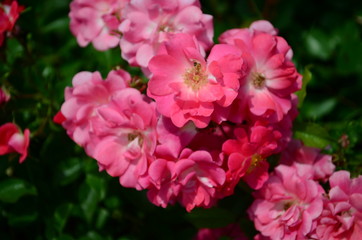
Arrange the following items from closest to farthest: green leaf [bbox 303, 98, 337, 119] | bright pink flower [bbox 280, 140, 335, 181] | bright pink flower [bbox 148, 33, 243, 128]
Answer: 1. bright pink flower [bbox 148, 33, 243, 128]
2. bright pink flower [bbox 280, 140, 335, 181]
3. green leaf [bbox 303, 98, 337, 119]

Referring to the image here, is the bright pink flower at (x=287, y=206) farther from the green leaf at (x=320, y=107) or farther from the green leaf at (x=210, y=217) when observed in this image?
the green leaf at (x=320, y=107)

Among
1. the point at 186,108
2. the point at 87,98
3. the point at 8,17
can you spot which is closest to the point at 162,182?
the point at 186,108

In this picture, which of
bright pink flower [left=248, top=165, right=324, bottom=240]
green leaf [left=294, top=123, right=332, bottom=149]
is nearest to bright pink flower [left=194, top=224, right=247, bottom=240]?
bright pink flower [left=248, top=165, right=324, bottom=240]

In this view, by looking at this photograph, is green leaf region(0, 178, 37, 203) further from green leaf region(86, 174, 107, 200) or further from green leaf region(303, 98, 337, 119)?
green leaf region(303, 98, 337, 119)

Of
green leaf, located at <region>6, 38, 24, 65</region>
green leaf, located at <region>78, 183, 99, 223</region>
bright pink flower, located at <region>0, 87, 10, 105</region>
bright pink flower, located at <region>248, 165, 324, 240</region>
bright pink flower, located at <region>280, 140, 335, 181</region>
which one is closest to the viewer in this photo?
bright pink flower, located at <region>248, 165, 324, 240</region>

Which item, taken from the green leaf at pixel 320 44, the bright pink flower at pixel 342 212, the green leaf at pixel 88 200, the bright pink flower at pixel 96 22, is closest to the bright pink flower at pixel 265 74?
the bright pink flower at pixel 342 212

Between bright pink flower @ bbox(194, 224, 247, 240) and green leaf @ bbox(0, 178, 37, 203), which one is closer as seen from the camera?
green leaf @ bbox(0, 178, 37, 203)
